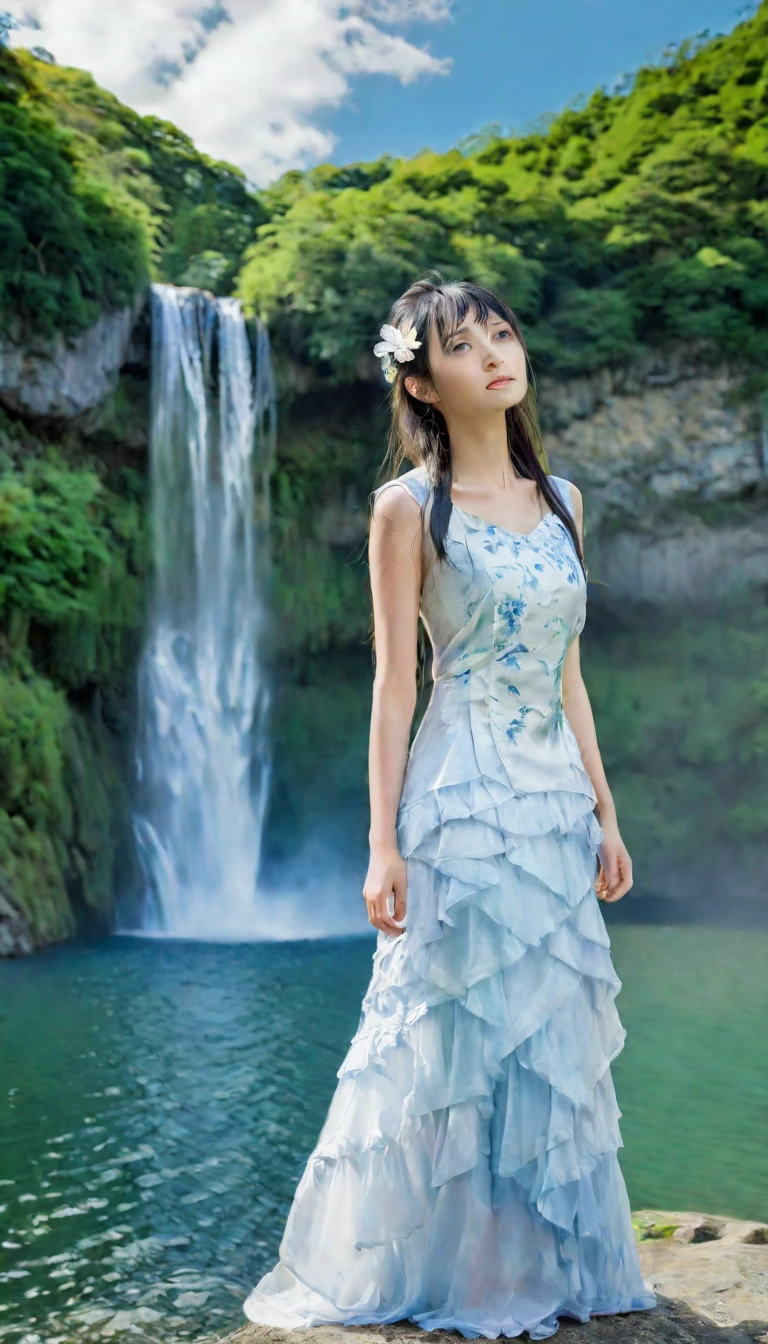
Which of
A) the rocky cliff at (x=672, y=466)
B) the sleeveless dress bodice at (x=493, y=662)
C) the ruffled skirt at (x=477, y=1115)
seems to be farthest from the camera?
the rocky cliff at (x=672, y=466)

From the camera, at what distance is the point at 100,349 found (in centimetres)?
1090

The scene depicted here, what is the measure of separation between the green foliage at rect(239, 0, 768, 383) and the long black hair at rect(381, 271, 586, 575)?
9.89 metres

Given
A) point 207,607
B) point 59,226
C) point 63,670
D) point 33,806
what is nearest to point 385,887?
point 33,806

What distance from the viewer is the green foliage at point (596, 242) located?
11977mm

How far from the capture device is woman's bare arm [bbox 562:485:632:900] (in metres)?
2.11

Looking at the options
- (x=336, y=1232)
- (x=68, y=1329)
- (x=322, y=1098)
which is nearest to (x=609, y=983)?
(x=336, y=1232)

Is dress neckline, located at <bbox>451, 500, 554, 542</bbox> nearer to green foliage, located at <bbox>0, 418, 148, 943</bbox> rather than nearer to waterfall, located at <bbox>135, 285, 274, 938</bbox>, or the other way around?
green foliage, located at <bbox>0, 418, 148, 943</bbox>

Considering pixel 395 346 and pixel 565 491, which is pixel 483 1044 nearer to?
pixel 565 491

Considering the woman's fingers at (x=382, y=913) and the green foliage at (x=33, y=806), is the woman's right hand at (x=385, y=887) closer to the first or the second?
the woman's fingers at (x=382, y=913)

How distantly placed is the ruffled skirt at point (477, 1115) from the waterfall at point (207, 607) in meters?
9.01

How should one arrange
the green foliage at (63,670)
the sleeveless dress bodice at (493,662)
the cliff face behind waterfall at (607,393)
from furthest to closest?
the cliff face behind waterfall at (607,393) → the green foliage at (63,670) → the sleeveless dress bodice at (493,662)

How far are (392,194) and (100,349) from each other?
4.17 meters

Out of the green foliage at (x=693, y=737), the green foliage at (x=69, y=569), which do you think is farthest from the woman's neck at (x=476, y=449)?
the green foliage at (x=693, y=737)

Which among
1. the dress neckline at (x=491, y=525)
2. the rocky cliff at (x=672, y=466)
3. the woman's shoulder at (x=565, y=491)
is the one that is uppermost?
the rocky cliff at (x=672, y=466)
